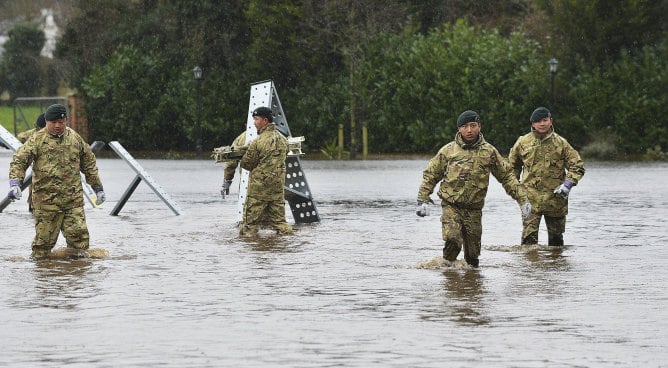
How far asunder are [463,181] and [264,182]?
5.20 m

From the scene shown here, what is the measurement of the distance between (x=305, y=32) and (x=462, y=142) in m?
41.3

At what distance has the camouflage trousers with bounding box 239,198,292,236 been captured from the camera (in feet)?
57.8

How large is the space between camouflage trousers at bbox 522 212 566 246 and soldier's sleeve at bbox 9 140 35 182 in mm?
5082

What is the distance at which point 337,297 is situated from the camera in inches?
444

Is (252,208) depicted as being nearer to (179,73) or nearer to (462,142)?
(462,142)

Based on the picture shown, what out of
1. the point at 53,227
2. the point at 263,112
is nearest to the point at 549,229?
the point at 263,112

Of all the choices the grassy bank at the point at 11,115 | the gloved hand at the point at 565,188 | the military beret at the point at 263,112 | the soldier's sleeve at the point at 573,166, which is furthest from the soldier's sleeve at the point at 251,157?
the grassy bank at the point at 11,115

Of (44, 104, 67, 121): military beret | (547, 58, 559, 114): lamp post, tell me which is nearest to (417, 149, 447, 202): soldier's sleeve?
(44, 104, 67, 121): military beret

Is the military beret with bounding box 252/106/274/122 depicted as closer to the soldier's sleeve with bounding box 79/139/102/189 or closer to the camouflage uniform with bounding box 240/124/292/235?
the camouflage uniform with bounding box 240/124/292/235

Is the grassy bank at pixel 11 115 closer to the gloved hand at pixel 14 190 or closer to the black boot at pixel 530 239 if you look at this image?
the gloved hand at pixel 14 190

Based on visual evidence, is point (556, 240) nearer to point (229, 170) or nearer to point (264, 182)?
point (264, 182)

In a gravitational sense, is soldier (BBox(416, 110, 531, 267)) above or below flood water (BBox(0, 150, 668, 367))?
above

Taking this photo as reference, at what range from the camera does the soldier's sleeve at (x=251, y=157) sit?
695 inches

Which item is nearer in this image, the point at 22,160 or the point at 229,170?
the point at 22,160
